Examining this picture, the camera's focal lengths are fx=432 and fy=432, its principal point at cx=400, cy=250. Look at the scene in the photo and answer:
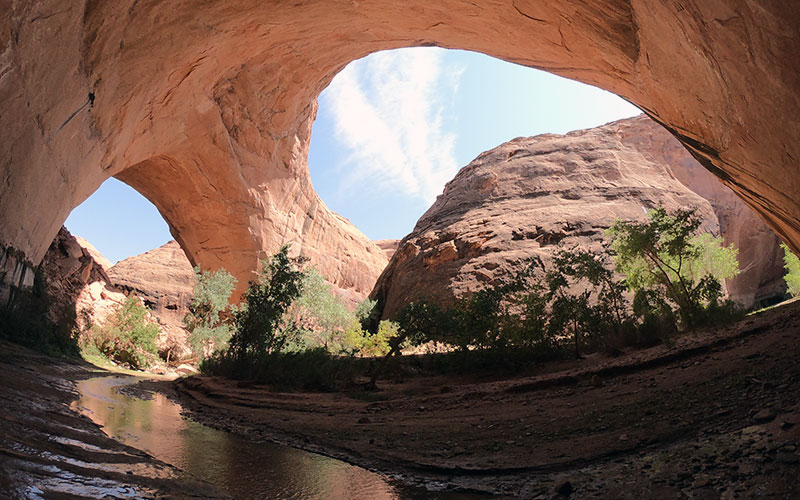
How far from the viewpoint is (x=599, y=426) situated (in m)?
4.93

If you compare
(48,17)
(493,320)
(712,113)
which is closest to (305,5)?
(48,17)

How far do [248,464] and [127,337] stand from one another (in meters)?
19.2

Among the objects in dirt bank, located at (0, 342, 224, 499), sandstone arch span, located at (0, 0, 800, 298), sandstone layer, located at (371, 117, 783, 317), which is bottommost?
dirt bank, located at (0, 342, 224, 499)

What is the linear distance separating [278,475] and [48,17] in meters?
6.56

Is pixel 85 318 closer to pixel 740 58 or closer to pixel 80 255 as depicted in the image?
pixel 80 255

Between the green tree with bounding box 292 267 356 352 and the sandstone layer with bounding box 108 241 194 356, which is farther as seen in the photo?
the sandstone layer with bounding box 108 241 194 356

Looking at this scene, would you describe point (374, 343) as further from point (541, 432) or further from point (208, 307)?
point (541, 432)

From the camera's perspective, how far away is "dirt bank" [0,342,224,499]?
5.79ft

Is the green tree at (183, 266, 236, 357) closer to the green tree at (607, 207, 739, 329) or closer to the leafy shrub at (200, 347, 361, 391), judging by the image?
the leafy shrub at (200, 347, 361, 391)

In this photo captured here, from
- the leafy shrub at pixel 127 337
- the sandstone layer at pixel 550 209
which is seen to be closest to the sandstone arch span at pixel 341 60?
the leafy shrub at pixel 127 337

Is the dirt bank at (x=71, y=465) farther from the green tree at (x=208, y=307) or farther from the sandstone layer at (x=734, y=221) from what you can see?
the sandstone layer at (x=734, y=221)

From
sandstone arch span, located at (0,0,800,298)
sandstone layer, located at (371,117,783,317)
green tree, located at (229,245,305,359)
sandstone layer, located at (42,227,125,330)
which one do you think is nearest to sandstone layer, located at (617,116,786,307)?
sandstone layer, located at (371,117,783,317)

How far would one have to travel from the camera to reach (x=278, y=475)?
3.39 meters

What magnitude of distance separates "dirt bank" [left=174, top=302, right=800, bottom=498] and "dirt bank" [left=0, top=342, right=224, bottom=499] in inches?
86.5
